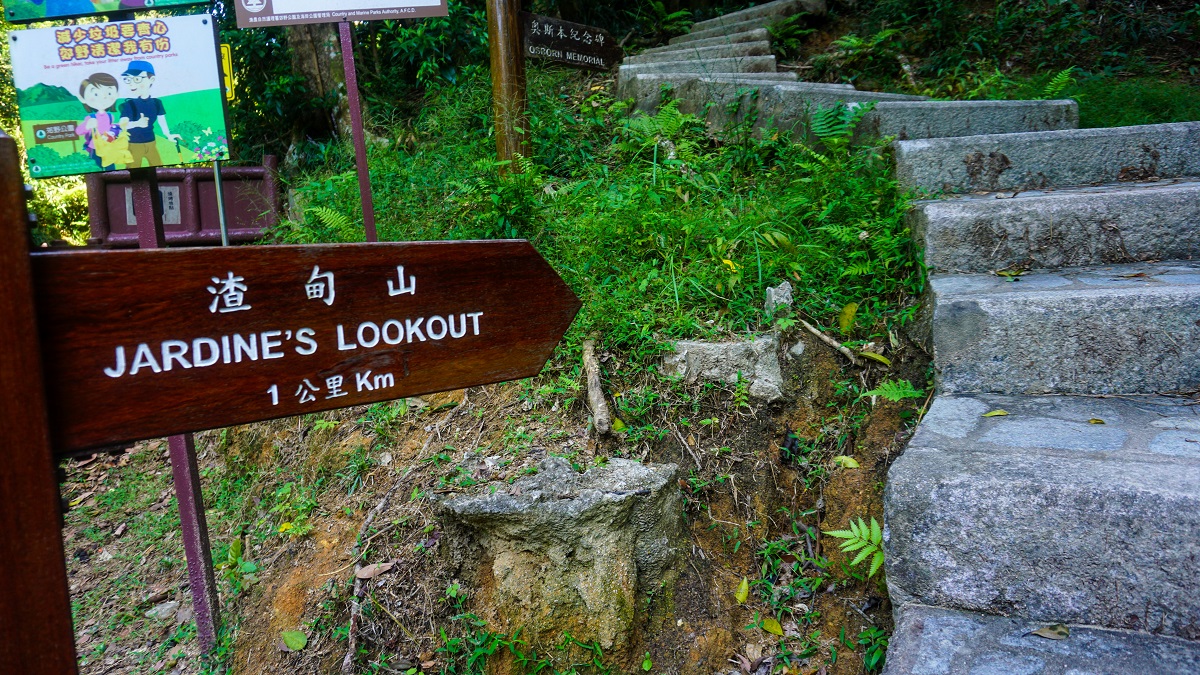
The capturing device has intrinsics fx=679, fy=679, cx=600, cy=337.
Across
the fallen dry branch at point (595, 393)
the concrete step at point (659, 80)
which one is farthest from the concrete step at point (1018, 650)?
the concrete step at point (659, 80)

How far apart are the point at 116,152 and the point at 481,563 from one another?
193cm

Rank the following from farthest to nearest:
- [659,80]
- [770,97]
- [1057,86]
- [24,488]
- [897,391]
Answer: [659,80], [770,97], [1057,86], [897,391], [24,488]

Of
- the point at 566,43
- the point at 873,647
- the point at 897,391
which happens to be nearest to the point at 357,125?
the point at 566,43

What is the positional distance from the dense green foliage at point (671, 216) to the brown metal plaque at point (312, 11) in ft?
2.81

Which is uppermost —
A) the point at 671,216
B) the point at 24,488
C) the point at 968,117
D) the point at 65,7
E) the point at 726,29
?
the point at 726,29

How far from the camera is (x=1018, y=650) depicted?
1.48 m

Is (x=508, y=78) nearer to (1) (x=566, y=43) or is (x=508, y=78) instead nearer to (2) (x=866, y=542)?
(1) (x=566, y=43)

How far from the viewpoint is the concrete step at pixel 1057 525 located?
4.79 feet

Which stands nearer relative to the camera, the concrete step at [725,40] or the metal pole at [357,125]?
the metal pole at [357,125]

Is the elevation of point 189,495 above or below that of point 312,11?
below

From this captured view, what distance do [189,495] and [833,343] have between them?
2567 mm

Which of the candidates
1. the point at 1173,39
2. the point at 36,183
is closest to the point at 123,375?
the point at 1173,39

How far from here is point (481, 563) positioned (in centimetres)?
232

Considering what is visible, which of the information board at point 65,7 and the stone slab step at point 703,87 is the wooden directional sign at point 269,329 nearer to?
the information board at point 65,7
